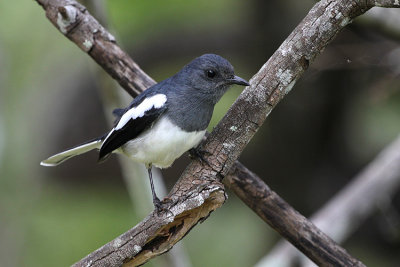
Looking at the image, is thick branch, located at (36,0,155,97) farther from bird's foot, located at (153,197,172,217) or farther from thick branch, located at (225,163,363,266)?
bird's foot, located at (153,197,172,217)

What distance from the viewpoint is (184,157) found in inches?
228

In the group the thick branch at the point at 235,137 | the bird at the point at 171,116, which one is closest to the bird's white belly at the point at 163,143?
the bird at the point at 171,116

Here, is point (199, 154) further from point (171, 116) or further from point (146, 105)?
point (146, 105)

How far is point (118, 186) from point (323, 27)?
4159 millimetres

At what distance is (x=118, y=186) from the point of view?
6.59m

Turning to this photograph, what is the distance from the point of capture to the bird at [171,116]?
3316 millimetres

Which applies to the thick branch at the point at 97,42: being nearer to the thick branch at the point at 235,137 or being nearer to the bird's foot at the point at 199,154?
the bird's foot at the point at 199,154

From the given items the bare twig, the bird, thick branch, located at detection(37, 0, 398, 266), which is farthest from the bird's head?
the bare twig

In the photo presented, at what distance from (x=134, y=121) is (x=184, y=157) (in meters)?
2.37

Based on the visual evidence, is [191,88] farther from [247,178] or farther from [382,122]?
[382,122]

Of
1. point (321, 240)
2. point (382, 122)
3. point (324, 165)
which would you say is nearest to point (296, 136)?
point (324, 165)

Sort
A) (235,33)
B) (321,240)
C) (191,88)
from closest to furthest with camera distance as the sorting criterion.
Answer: (321,240) → (191,88) → (235,33)

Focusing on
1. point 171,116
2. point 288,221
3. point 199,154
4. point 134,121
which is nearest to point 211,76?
point 171,116

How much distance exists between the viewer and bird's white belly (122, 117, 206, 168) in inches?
129
